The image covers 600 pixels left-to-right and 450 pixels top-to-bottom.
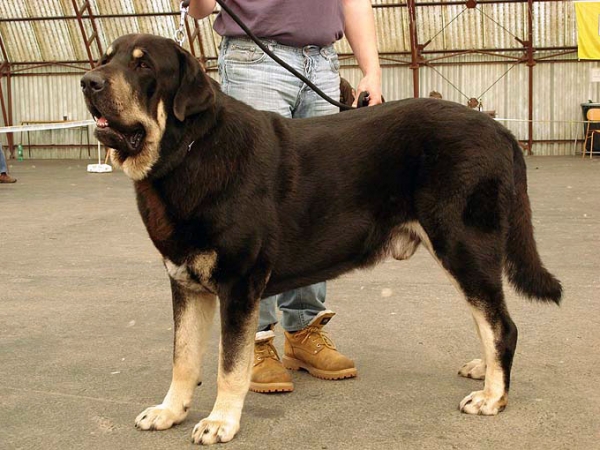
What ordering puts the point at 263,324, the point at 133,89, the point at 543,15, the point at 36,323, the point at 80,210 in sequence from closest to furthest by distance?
the point at 133,89 → the point at 263,324 → the point at 36,323 → the point at 80,210 → the point at 543,15

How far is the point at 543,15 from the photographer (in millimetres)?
24609

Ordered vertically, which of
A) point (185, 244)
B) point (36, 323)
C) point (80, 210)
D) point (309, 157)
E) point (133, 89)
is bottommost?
point (80, 210)

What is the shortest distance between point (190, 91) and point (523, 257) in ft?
5.59

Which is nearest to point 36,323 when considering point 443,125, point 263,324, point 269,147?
point 263,324

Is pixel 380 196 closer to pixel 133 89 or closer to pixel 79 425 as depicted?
pixel 133 89

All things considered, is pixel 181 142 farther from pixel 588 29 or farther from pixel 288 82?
pixel 588 29

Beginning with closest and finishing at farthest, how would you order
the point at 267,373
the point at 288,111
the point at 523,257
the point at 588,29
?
1. the point at 523,257
2. the point at 267,373
3. the point at 288,111
4. the point at 588,29

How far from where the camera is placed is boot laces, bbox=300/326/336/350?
4.19 m

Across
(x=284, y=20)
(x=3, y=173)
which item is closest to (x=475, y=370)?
(x=284, y=20)

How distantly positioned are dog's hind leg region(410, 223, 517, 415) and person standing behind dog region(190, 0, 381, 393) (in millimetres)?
781

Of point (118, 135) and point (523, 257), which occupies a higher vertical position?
point (118, 135)

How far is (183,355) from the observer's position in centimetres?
344

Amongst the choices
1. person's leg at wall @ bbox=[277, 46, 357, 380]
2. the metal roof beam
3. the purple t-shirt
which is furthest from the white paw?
the metal roof beam

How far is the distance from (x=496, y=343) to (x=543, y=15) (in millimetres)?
23137
